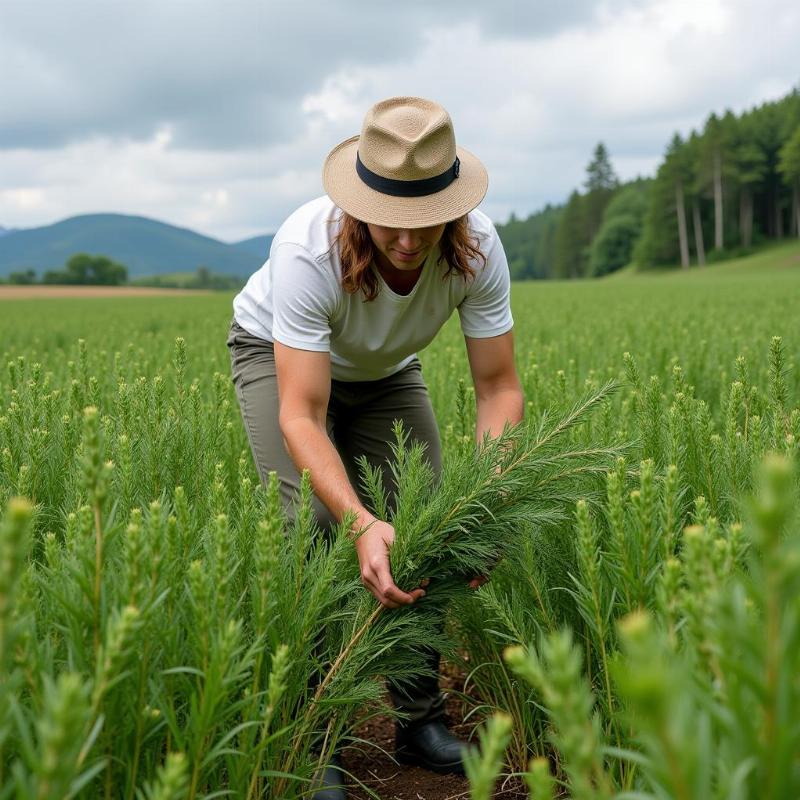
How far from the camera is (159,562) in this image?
1385mm

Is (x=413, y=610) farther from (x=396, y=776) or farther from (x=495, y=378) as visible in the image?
(x=495, y=378)

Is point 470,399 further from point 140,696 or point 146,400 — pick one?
point 140,696

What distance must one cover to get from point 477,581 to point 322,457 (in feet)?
1.88

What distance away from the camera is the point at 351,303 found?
2.94 metres

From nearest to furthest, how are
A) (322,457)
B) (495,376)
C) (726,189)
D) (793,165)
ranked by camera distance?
(322,457)
(495,376)
(793,165)
(726,189)

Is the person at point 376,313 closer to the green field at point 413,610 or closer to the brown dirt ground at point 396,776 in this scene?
the brown dirt ground at point 396,776

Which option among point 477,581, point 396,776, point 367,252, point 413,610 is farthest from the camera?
point 367,252

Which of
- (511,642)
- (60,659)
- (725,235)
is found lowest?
(511,642)

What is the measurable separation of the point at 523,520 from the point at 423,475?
0.31m

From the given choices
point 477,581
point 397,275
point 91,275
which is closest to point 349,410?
point 397,275

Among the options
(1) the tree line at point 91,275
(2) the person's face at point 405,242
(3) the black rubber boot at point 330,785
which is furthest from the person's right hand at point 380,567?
(1) the tree line at point 91,275

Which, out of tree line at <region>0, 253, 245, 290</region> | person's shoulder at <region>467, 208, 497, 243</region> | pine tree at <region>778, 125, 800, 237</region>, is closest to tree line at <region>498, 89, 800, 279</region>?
pine tree at <region>778, 125, 800, 237</region>

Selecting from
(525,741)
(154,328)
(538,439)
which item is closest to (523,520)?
(538,439)

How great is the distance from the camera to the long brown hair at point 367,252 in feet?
Answer: 9.07
